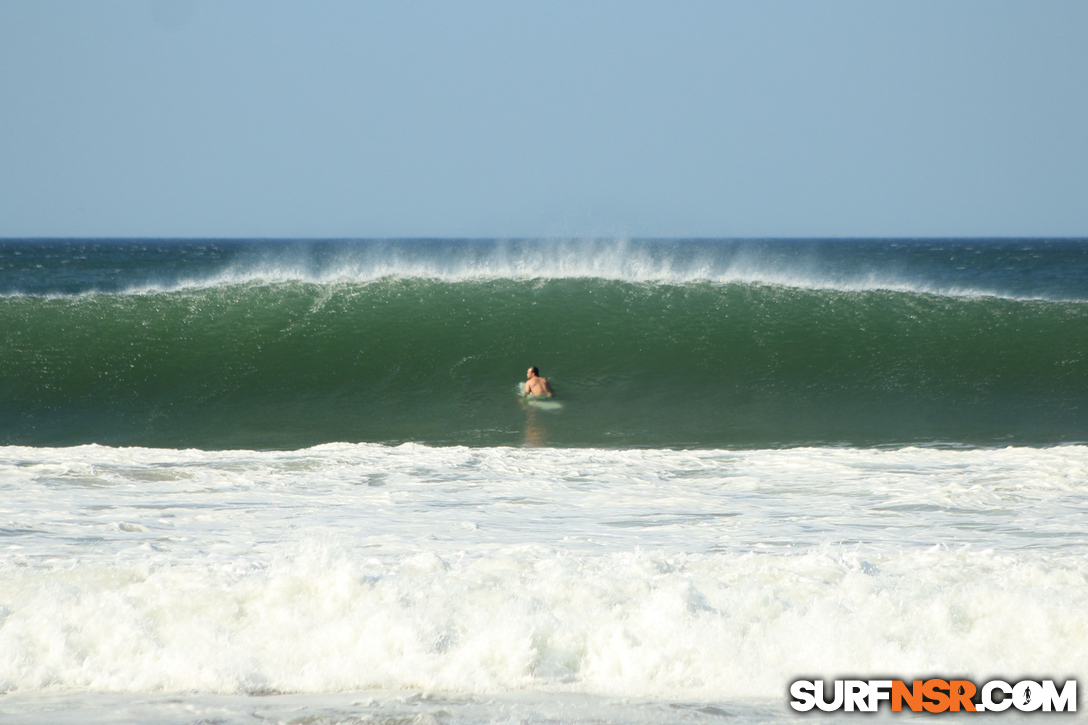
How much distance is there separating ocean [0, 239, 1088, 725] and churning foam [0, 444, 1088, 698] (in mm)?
15

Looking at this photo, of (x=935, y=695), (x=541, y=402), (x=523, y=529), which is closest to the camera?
(x=935, y=695)

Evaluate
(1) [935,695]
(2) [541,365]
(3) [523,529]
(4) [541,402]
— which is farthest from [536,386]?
(1) [935,695]

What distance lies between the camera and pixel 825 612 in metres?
3.23

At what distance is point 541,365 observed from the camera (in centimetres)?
1179

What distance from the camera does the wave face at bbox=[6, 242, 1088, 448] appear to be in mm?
8953

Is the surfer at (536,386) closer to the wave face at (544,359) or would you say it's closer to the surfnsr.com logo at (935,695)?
the wave face at (544,359)

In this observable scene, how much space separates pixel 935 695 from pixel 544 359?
9348 millimetres

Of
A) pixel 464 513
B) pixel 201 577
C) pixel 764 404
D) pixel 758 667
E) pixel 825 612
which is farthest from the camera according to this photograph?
pixel 764 404

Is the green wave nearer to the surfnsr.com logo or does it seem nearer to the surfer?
the surfer

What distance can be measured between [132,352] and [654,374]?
7.66m

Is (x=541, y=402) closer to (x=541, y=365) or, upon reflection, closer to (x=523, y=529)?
(x=541, y=365)

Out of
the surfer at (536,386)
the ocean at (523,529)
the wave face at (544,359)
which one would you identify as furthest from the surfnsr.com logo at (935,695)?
Result: the surfer at (536,386)

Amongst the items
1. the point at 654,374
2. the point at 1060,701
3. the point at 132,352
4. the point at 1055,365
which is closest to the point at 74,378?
the point at 132,352

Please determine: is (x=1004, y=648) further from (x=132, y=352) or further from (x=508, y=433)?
(x=132, y=352)
